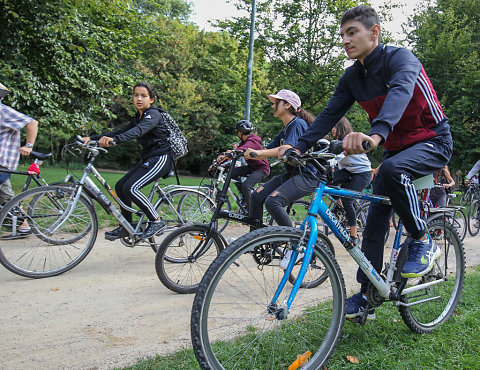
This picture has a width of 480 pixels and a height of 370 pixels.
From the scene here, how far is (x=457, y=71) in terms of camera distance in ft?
57.7

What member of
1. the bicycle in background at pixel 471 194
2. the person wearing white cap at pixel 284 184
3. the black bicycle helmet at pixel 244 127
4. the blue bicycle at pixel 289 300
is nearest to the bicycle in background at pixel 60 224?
the person wearing white cap at pixel 284 184

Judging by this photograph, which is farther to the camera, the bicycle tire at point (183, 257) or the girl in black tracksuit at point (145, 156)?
the girl in black tracksuit at point (145, 156)

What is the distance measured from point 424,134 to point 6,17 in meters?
8.48

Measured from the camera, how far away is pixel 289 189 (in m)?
3.92

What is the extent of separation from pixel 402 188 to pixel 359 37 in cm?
102

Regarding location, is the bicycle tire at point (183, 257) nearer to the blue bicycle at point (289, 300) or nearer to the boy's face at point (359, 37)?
the blue bicycle at point (289, 300)

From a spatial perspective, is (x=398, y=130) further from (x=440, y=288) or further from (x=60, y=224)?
(x=60, y=224)

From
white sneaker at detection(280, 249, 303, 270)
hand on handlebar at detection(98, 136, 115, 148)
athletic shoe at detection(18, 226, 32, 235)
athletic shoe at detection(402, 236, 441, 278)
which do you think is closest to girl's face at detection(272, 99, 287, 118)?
hand on handlebar at detection(98, 136, 115, 148)

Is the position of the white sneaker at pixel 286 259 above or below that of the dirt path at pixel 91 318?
above

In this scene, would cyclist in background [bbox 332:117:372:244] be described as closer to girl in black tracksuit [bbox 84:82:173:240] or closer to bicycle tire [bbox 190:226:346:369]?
girl in black tracksuit [bbox 84:82:173:240]

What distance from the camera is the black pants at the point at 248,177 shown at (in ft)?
20.0

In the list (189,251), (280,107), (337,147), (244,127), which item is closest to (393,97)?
(337,147)

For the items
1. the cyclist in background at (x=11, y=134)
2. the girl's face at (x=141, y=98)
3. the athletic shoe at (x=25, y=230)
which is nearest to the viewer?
the athletic shoe at (x=25, y=230)

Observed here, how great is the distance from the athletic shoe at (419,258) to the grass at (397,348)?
20.6 inches
